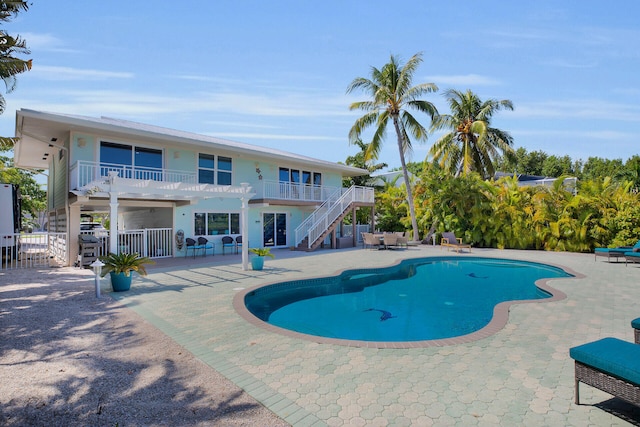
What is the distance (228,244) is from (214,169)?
155 inches

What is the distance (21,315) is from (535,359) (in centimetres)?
887

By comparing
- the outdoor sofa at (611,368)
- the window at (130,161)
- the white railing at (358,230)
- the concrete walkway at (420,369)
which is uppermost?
the window at (130,161)

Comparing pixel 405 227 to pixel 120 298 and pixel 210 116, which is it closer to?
pixel 210 116

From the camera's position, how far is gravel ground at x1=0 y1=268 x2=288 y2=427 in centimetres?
327

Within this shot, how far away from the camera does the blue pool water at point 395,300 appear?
7184 mm

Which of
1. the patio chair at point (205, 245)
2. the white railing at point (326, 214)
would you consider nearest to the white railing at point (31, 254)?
the patio chair at point (205, 245)

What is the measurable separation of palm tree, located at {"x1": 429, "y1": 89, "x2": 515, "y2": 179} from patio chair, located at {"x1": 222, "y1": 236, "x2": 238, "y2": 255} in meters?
15.7

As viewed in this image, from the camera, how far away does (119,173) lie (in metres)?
14.4

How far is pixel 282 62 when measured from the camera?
12555mm

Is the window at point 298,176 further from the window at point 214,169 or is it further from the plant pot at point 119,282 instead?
the plant pot at point 119,282

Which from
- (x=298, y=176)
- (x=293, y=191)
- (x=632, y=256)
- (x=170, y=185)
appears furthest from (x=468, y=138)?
(x=170, y=185)

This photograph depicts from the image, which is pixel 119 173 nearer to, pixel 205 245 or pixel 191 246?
pixel 191 246

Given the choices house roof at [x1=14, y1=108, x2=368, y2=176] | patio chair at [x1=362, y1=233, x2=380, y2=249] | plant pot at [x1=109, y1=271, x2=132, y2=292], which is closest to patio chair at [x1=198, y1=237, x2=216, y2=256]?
house roof at [x1=14, y1=108, x2=368, y2=176]

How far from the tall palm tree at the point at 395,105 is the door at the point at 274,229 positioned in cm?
714
